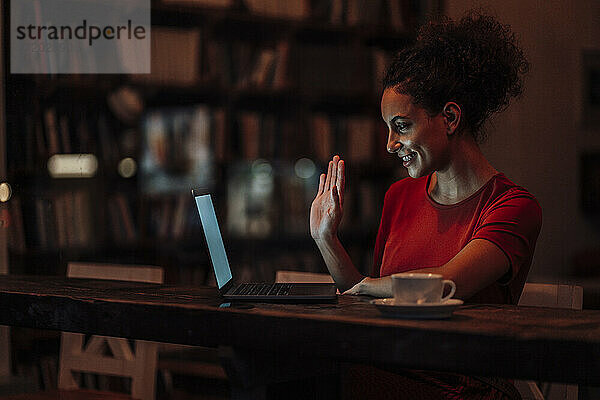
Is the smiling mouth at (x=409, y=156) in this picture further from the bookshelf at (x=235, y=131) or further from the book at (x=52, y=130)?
the book at (x=52, y=130)

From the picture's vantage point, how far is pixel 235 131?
3.49 meters

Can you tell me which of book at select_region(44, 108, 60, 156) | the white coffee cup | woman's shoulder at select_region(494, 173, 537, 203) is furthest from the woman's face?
book at select_region(44, 108, 60, 156)

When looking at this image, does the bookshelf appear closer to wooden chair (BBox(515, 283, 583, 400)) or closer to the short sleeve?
wooden chair (BBox(515, 283, 583, 400))

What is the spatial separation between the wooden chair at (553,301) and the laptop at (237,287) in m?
0.53

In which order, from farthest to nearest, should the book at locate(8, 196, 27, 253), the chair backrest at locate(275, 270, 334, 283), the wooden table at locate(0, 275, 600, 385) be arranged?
the book at locate(8, 196, 27, 253), the chair backrest at locate(275, 270, 334, 283), the wooden table at locate(0, 275, 600, 385)

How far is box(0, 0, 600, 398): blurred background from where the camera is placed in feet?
11.4

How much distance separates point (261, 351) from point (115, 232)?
2122 mm

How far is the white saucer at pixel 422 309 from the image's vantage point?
1.37 meters

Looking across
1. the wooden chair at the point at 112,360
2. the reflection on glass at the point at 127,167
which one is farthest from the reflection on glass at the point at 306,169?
the wooden chair at the point at 112,360

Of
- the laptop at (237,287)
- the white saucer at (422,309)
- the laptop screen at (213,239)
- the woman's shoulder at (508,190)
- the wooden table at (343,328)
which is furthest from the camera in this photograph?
the woman's shoulder at (508,190)

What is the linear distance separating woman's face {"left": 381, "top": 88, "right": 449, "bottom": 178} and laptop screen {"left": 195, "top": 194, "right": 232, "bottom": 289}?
0.45m

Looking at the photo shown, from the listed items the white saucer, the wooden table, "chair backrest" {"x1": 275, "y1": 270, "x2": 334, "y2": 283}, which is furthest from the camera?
"chair backrest" {"x1": 275, "y1": 270, "x2": 334, "y2": 283}

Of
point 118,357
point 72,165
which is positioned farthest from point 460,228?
point 72,165

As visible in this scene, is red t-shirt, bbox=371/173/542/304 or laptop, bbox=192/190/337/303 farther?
red t-shirt, bbox=371/173/542/304
